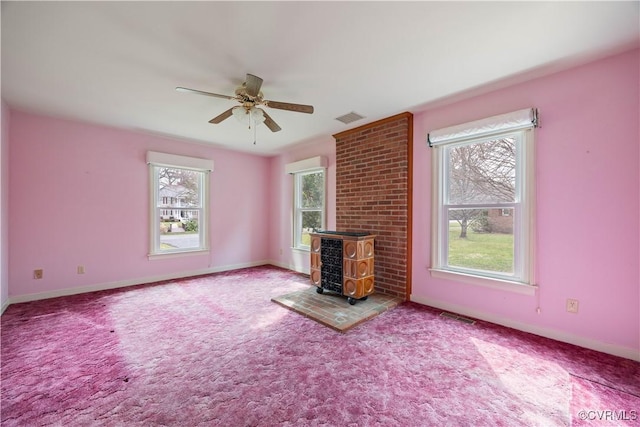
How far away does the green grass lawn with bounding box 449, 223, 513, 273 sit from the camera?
8.55 ft

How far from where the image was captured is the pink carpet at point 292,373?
4.77ft

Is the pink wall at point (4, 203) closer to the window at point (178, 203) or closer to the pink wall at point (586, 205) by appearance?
the window at point (178, 203)

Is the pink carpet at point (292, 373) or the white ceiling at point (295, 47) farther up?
the white ceiling at point (295, 47)

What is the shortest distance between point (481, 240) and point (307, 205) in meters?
2.88

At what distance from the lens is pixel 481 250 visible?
9.13ft

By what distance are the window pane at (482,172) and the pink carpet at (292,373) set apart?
4.26 feet

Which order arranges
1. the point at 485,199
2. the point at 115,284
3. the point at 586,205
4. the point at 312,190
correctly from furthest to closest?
the point at 312,190, the point at 115,284, the point at 485,199, the point at 586,205

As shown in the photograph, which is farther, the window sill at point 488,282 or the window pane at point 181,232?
the window pane at point 181,232

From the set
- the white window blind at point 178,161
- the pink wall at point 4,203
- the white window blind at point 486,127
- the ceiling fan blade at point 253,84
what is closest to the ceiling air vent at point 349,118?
the white window blind at point 486,127

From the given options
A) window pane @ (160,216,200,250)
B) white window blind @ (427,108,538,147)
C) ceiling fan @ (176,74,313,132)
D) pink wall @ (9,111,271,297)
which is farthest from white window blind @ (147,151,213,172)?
white window blind @ (427,108,538,147)

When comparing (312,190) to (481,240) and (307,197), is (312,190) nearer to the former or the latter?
(307,197)

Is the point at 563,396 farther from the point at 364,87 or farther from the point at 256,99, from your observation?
the point at 256,99

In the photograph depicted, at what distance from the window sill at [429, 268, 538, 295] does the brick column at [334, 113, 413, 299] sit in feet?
1.34

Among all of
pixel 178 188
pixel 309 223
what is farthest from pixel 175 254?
pixel 309 223
